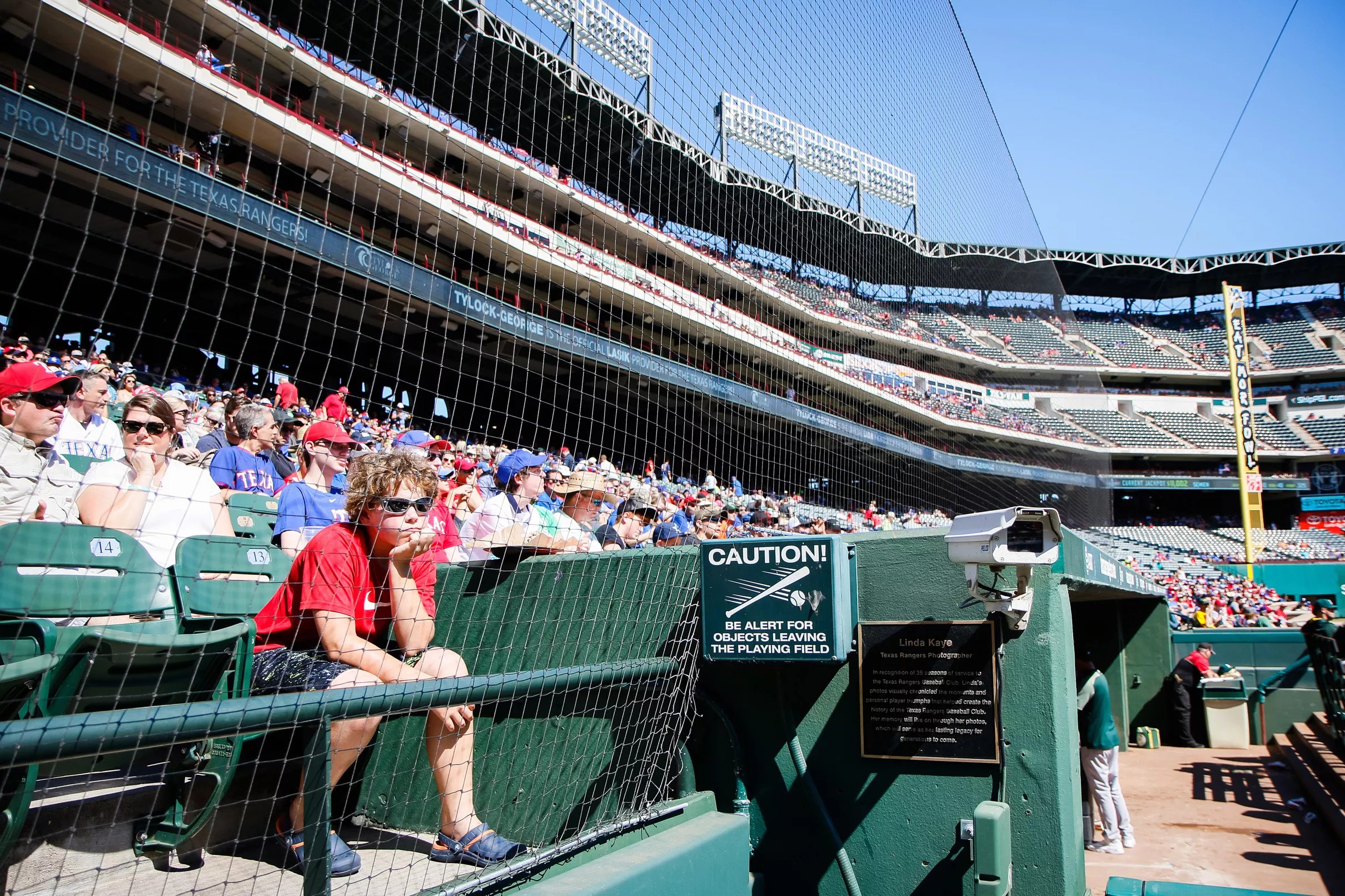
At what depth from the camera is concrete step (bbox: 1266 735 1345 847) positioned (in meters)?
6.23

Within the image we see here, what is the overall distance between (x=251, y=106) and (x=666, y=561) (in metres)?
13.7

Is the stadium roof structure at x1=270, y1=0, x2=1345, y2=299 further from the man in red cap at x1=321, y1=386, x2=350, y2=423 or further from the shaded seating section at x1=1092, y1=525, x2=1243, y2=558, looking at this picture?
the shaded seating section at x1=1092, y1=525, x2=1243, y2=558

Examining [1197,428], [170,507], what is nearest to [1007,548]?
[170,507]

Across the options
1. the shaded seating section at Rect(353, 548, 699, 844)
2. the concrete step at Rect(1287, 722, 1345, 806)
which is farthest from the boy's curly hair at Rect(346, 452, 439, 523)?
the concrete step at Rect(1287, 722, 1345, 806)

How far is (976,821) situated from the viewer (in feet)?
9.29

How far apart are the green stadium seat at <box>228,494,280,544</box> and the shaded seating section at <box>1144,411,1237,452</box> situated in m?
49.6

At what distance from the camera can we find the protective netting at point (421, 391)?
254 cm

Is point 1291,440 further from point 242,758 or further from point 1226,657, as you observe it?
point 242,758

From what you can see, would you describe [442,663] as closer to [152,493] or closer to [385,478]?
[385,478]

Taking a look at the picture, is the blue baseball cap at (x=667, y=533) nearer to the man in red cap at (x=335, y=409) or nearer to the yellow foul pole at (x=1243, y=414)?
the man in red cap at (x=335, y=409)

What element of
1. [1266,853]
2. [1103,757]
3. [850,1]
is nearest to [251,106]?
[850,1]

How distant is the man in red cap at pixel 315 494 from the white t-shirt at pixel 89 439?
3.36 ft

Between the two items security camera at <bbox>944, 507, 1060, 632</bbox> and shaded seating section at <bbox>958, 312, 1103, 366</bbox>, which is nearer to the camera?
security camera at <bbox>944, 507, 1060, 632</bbox>

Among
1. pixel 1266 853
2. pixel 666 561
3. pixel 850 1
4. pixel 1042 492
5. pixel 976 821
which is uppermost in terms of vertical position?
pixel 850 1
